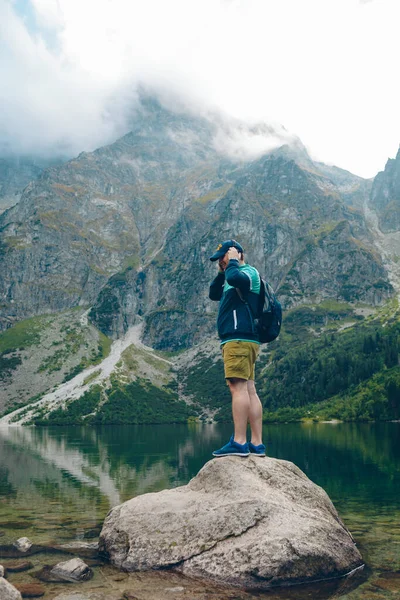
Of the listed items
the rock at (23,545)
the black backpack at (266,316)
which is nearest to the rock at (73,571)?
the rock at (23,545)

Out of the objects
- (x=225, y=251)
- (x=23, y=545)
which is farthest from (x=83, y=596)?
(x=225, y=251)

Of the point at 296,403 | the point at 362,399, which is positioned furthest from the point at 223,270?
the point at 296,403

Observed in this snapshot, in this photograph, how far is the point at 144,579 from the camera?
945 cm

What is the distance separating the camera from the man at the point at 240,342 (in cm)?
1208

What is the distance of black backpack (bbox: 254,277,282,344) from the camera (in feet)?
41.8

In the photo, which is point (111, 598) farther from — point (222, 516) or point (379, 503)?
point (379, 503)

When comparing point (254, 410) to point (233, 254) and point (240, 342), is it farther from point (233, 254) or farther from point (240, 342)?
point (233, 254)

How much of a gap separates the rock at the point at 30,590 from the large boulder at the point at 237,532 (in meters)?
1.96

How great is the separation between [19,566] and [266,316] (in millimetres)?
8581

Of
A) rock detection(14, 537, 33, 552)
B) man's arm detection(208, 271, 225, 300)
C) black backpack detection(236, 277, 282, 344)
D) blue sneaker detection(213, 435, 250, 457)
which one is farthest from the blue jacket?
rock detection(14, 537, 33, 552)

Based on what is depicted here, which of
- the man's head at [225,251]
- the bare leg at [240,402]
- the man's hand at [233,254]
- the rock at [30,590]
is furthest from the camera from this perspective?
the man's head at [225,251]

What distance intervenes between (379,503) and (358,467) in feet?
62.0

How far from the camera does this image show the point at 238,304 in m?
12.6

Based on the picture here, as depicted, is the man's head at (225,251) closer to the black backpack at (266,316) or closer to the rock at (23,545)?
the black backpack at (266,316)
